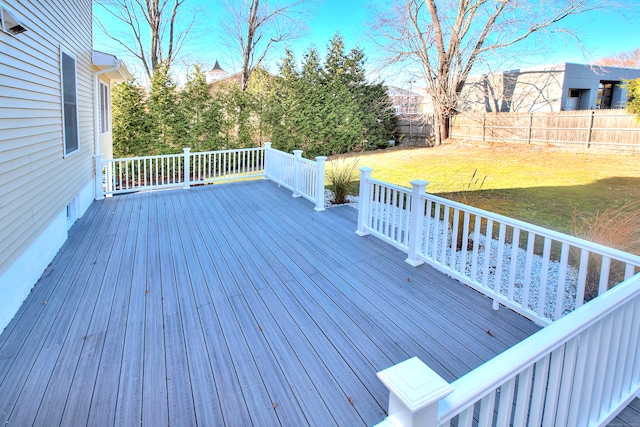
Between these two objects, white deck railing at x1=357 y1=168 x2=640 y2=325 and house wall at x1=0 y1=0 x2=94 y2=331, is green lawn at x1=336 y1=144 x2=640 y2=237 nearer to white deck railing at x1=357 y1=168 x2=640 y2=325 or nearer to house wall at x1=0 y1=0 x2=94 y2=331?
white deck railing at x1=357 y1=168 x2=640 y2=325

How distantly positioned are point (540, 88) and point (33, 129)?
1971 centimetres

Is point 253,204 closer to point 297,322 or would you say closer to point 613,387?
point 297,322

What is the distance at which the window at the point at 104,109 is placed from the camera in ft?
27.2

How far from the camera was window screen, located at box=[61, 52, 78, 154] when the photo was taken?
5059 millimetres

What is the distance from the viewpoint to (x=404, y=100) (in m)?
18.3

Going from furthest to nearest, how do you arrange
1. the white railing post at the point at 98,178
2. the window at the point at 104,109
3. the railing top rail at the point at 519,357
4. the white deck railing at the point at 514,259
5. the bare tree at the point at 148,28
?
the bare tree at the point at 148,28
the window at the point at 104,109
the white railing post at the point at 98,178
the white deck railing at the point at 514,259
the railing top rail at the point at 519,357

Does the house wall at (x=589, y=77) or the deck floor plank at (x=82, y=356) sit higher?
the house wall at (x=589, y=77)

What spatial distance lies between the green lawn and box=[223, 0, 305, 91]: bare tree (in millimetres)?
6673

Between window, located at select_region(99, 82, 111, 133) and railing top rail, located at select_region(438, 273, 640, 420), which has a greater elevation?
window, located at select_region(99, 82, 111, 133)

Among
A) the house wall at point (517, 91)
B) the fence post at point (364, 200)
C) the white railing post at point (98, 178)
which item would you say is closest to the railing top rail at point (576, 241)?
the fence post at point (364, 200)

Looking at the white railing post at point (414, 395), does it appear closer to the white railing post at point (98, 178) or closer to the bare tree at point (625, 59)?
the white railing post at point (98, 178)

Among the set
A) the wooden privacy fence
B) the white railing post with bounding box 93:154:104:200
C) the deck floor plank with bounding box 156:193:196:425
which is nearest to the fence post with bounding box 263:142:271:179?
the white railing post with bounding box 93:154:104:200

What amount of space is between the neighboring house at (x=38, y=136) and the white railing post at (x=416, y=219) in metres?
3.53

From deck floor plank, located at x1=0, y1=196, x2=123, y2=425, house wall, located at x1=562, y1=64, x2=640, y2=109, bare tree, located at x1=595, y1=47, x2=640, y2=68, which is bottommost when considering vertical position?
deck floor plank, located at x1=0, y1=196, x2=123, y2=425
